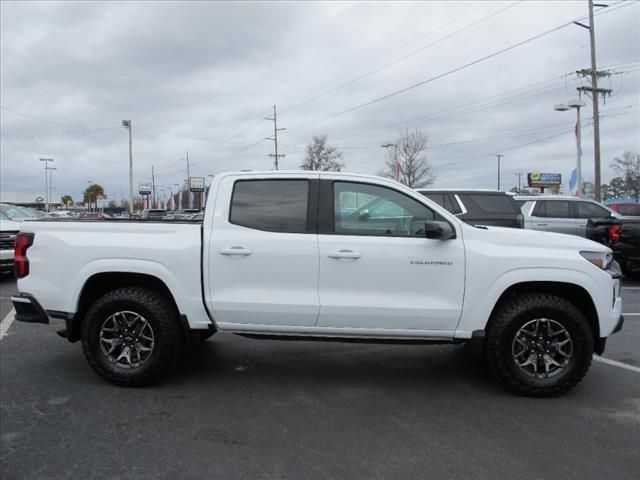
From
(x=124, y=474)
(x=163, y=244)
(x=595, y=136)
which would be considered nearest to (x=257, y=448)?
(x=124, y=474)

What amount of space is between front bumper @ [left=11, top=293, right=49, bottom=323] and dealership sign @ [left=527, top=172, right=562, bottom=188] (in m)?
74.3

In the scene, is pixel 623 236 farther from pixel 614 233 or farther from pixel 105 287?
pixel 105 287

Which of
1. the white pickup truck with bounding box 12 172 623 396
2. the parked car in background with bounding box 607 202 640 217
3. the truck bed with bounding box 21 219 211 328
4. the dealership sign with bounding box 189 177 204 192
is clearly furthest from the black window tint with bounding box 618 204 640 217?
the dealership sign with bounding box 189 177 204 192

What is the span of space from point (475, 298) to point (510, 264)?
408 millimetres

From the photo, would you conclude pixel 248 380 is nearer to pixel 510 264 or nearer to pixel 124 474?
pixel 124 474

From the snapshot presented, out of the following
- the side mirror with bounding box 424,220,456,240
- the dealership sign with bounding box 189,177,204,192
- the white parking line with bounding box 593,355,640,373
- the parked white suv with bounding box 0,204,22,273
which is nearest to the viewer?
the side mirror with bounding box 424,220,456,240

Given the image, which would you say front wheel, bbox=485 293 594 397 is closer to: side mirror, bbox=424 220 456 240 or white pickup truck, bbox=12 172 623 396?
white pickup truck, bbox=12 172 623 396

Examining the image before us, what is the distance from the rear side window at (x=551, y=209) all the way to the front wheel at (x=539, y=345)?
960cm

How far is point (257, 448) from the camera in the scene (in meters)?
3.46

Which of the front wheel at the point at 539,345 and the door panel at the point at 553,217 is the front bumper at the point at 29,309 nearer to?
the front wheel at the point at 539,345

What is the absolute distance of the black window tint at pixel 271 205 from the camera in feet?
14.9

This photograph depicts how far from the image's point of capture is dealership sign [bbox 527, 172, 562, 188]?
72.0m

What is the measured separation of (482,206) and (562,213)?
4139 mm

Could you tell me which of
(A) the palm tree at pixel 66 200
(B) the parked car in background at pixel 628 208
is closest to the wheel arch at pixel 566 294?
(B) the parked car in background at pixel 628 208
